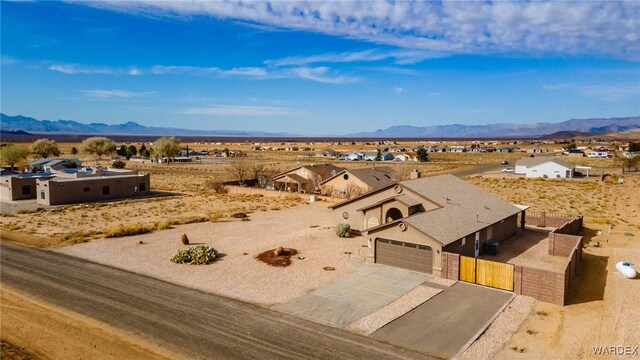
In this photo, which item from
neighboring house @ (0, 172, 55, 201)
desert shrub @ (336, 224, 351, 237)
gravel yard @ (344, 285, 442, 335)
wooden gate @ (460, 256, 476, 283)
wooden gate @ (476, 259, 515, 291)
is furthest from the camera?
neighboring house @ (0, 172, 55, 201)

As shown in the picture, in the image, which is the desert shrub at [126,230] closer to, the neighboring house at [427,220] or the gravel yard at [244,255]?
the gravel yard at [244,255]

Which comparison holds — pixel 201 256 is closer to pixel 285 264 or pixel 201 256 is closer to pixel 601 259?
pixel 285 264

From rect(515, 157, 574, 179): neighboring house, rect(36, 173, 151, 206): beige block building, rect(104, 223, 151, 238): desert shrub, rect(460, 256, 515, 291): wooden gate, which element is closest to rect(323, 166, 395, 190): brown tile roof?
rect(104, 223, 151, 238): desert shrub

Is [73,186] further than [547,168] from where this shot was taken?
No

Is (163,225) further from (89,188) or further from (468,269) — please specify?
(468,269)

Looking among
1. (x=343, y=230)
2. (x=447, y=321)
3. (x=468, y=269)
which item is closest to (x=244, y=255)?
(x=343, y=230)

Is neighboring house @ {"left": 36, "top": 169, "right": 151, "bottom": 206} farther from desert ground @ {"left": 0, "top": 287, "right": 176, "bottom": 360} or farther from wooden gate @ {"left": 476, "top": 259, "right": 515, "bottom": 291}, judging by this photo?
wooden gate @ {"left": 476, "top": 259, "right": 515, "bottom": 291}

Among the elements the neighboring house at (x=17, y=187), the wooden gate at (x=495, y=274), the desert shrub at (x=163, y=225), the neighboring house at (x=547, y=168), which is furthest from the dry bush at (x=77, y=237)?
the neighboring house at (x=547, y=168)
